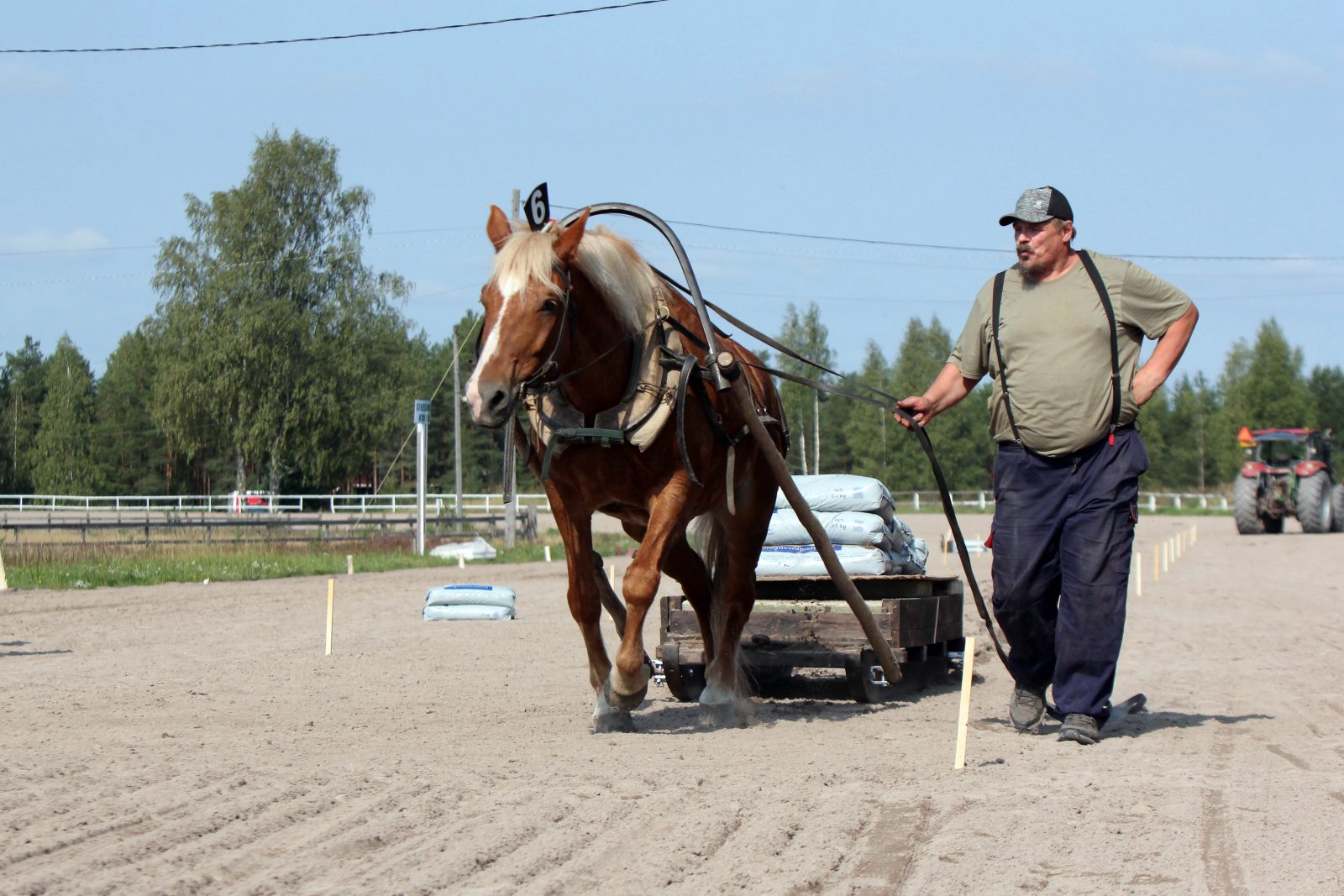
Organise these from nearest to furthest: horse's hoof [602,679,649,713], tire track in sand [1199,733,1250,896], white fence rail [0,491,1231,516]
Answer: tire track in sand [1199,733,1250,896] → horse's hoof [602,679,649,713] → white fence rail [0,491,1231,516]

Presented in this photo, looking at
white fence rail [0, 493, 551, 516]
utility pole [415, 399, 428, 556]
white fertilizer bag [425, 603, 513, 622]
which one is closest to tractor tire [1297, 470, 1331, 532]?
utility pole [415, 399, 428, 556]

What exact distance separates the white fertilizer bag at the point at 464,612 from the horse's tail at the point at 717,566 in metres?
6.47

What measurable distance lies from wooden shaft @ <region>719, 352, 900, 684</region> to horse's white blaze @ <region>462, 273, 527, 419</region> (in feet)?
3.44

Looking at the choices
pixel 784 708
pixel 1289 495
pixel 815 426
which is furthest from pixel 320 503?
pixel 784 708

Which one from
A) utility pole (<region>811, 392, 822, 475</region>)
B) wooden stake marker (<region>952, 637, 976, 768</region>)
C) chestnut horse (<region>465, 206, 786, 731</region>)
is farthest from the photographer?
utility pole (<region>811, 392, 822, 475</region>)

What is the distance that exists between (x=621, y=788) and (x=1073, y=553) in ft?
7.93

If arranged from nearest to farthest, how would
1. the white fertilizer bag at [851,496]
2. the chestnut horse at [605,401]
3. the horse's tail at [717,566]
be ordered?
the chestnut horse at [605,401] → the horse's tail at [717,566] → the white fertilizer bag at [851,496]

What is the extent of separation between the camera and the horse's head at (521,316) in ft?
18.9

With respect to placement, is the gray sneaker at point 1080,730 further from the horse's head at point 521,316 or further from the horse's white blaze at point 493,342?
the horse's white blaze at point 493,342

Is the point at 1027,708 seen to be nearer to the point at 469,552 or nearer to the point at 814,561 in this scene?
the point at 814,561

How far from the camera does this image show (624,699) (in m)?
6.57

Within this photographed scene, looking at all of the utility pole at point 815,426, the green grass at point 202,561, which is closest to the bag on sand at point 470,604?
the green grass at point 202,561

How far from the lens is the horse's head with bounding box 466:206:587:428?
5.77 m

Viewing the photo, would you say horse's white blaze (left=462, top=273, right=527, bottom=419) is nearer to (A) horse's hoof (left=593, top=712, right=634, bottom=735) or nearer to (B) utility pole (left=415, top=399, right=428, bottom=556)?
(A) horse's hoof (left=593, top=712, right=634, bottom=735)
